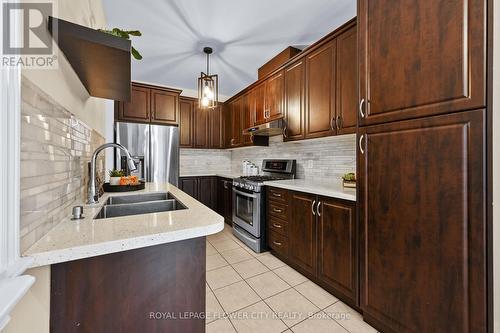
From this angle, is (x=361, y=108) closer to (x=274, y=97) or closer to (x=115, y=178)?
(x=274, y=97)

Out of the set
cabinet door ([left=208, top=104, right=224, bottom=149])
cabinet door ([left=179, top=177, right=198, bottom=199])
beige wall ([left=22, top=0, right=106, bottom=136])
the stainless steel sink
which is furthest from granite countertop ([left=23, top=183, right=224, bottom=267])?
cabinet door ([left=208, top=104, right=224, bottom=149])

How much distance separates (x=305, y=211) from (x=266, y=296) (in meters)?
0.83

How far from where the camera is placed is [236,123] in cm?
409

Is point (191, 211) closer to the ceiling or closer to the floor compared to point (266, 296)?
closer to the ceiling

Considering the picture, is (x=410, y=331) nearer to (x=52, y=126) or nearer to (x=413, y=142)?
(x=413, y=142)

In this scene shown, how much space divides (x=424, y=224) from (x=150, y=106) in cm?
374

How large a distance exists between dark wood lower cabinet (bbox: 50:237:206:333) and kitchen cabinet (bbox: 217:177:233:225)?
2855mm

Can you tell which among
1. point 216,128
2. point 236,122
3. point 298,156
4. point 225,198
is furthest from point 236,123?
point 298,156

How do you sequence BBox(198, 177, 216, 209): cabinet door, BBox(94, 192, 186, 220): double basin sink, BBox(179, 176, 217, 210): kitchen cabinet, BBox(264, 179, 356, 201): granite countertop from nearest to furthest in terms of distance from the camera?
BBox(94, 192, 186, 220): double basin sink → BBox(264, 179, 356, 201): granite countertop → BBox(179, 176, 217, 210): kitchen cabinet → BBox(198, 177, 216, 209): cabinet door

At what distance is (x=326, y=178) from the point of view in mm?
2631

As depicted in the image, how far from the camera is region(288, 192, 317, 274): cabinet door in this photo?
205cm

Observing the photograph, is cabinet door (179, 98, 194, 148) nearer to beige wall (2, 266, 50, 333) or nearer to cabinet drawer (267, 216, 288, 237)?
cabinet drawer (267, 216, 288, 237)

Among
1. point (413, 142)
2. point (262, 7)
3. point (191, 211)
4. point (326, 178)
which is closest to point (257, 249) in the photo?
point (326, 178)

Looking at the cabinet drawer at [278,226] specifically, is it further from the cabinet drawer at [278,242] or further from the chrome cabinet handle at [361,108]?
the chrome cabinet handle at [361,108]
